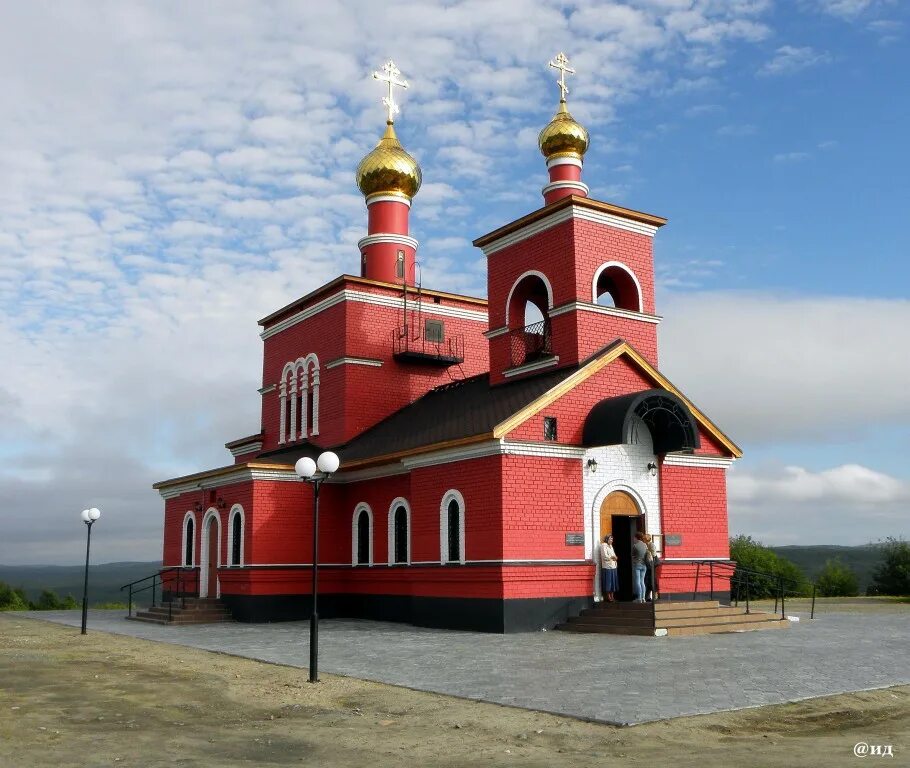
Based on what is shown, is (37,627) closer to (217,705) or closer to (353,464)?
(353,464)

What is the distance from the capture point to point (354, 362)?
80.9 feet

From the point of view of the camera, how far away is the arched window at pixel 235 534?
878 inches

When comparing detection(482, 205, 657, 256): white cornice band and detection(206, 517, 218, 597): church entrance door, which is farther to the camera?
detection(206, 517, 218, 597): church entrance door

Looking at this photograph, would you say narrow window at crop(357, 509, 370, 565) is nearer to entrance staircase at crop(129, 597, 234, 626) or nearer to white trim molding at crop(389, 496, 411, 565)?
white trim molding at crop(389, 496, 411, 565)

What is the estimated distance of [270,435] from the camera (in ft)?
91.5

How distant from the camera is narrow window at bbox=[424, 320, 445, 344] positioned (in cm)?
2586

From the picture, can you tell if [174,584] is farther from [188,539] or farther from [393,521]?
[393,521]

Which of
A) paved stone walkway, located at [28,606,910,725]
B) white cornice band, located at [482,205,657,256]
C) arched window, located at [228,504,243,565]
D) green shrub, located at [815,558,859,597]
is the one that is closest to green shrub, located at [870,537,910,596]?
green shrub, located at [815,558,859,597]

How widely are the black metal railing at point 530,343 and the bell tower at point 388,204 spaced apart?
6.39 metres

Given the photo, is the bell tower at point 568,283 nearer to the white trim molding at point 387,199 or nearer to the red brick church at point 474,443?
the red brick church at point 474,443

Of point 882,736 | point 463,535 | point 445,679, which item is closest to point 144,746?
point 445,679

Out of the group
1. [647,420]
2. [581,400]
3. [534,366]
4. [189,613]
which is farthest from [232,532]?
[647,420]

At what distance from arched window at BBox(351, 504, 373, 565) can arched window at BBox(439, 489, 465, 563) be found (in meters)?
3.56

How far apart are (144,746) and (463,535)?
34.8 feet
